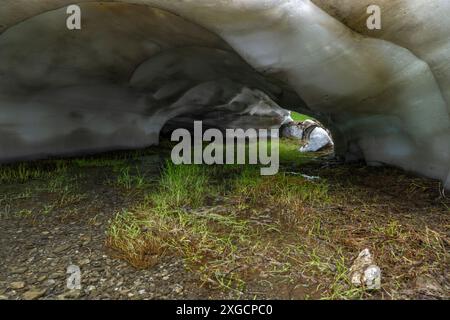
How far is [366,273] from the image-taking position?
1.66 metres

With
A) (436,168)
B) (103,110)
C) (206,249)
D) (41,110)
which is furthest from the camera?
(103,110)

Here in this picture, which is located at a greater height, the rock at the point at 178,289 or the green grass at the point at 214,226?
the green grass at the point at 214,226

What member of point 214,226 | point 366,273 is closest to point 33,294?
point 214,226

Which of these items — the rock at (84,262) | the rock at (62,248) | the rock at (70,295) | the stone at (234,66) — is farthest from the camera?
the stone at (234,66)

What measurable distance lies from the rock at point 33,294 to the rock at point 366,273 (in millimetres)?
1571

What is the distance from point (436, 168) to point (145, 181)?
3.16 metres

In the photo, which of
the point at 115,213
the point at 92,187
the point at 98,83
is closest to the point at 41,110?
the point at 98,83

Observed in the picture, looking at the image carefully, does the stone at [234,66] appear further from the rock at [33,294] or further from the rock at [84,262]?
the rock at [33,294]

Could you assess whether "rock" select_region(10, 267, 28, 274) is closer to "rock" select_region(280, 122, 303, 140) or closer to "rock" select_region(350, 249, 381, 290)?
"rock" select_region(350, 249, 381, 290)

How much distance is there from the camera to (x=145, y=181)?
12.1 feet

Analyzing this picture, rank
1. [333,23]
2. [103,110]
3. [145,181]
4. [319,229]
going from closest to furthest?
[319,229] < [333,23] < [145,181] < [103,110]

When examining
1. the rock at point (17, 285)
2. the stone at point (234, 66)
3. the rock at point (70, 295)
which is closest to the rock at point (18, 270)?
the rock at point (17, 285)

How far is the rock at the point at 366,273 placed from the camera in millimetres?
1597
